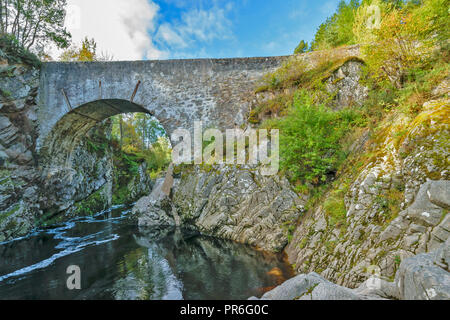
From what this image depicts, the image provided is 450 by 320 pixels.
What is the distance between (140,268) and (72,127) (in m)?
11.0

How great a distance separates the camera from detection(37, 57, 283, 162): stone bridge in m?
11.6

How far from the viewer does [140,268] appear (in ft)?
19.2

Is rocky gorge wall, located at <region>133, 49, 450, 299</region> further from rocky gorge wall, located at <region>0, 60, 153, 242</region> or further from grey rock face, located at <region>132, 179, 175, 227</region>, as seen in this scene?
rocky gorge wall, located at <region>0, 60, 153, 242</region>

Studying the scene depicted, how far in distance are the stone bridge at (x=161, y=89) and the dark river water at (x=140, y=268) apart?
5.84 m

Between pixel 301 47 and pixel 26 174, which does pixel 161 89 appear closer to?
pixel 26 174

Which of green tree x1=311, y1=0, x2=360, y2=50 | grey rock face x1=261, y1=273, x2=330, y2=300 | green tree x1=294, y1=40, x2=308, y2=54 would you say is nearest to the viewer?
grey rock face x1=261, y1=273, x2=330, y2=300

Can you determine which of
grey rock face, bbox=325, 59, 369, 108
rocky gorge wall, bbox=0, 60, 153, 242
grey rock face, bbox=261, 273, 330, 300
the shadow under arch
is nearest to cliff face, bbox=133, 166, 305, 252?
grey rock face, bbox=261, 273, 330, 300

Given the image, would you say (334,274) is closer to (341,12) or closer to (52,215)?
(52,215)

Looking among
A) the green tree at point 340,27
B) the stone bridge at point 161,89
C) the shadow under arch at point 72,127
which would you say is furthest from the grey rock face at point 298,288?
the green tree at point 340,27

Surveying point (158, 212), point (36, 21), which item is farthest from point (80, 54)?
point (158, 212)

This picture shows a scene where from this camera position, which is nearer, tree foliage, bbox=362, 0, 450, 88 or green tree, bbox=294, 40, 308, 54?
tree foliage, bbox=362, 0, 450, 88

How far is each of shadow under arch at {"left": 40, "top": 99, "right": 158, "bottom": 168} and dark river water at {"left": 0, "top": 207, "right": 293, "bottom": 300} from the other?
479 centimetres

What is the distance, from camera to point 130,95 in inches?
456
